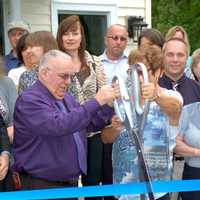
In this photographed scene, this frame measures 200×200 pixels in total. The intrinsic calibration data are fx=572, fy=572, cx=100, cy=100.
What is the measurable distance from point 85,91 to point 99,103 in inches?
51.2

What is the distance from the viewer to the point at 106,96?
3475 mm

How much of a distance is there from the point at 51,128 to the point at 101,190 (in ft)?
1.98

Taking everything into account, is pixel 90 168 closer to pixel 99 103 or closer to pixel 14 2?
pixel 99 103

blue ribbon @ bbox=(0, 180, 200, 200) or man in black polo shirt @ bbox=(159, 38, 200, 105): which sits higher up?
man in black polo shirt @ bbox=(159, 38, 200, 105)

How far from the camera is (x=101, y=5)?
8.63 meters

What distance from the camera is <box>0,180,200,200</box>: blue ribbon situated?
3.54 m

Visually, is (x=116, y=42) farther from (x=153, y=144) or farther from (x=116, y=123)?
(x=153, y=144)

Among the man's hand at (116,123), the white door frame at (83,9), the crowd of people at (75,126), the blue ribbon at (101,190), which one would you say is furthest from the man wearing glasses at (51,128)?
the white door frame at (83,9)

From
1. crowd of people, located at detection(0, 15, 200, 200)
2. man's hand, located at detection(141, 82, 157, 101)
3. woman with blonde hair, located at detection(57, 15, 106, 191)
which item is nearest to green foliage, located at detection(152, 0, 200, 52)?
woman with blonde hair, located at detection(57, 15, 106, 191)

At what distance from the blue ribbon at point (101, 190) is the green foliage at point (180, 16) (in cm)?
1958

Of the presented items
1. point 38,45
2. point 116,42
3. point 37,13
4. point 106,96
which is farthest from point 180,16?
point 106,96

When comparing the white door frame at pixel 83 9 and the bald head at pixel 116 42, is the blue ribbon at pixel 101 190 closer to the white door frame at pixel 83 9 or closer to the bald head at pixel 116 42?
the bald head at pixel 116 42

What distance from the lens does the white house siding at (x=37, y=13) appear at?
7986 mm

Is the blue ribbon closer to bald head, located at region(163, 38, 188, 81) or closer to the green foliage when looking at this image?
bald head, located at region(163, 38, 188, 81)
